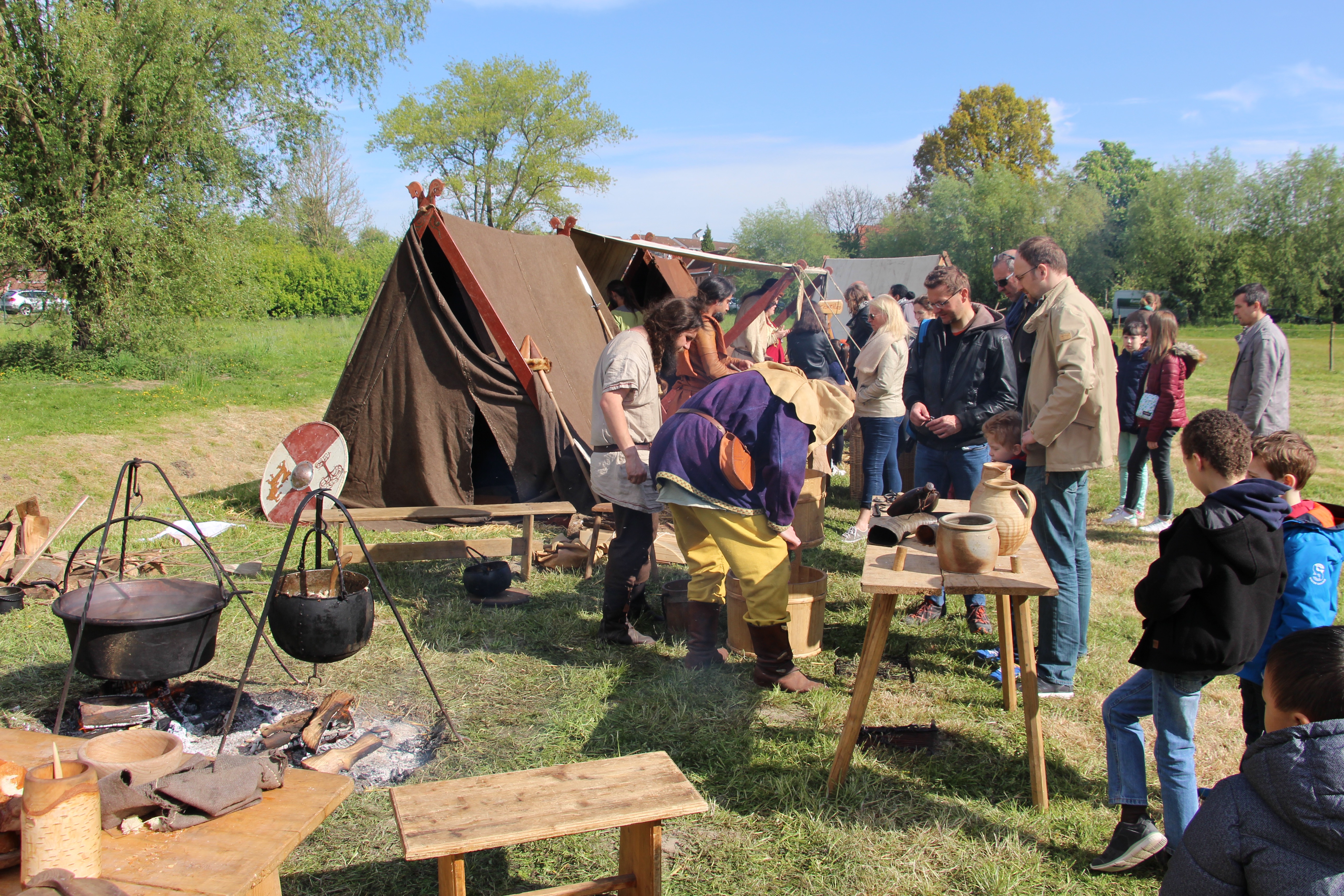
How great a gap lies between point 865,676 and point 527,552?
3075mm

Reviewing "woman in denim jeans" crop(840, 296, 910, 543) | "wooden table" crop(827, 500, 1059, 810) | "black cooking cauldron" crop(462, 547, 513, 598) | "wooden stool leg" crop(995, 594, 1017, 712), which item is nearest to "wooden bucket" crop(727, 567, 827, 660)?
"wooden stool leg" crop(995, 594, 1017, 712)

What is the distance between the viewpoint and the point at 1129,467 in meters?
7.09

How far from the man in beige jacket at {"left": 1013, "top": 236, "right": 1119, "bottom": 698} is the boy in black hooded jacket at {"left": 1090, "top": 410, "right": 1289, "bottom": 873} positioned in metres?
0.99

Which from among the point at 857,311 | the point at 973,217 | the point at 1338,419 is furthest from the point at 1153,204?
the point at 857,311

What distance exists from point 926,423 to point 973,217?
3899cm

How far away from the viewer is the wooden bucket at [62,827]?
5.74 ft

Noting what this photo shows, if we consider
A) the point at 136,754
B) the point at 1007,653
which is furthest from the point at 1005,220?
the point at 136,754

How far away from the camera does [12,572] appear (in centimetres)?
520

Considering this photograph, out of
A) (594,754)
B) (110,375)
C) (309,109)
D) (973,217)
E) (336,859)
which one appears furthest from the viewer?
(973,217)

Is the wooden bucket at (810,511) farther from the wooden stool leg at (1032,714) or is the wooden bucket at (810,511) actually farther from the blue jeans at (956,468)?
the wooden stool leg at (1032,714)

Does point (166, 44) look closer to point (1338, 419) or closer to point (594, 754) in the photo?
point (594, 754)

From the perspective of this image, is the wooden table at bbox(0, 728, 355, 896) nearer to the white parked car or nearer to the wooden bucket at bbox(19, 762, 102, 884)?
the wooden bucket at bbox(19, 762, 102, 884)

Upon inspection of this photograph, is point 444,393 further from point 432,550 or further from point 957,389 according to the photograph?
point 957,389

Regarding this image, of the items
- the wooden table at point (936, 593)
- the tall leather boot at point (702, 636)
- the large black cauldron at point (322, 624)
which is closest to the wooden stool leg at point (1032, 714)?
→ the wooden table at point (936, 593)
